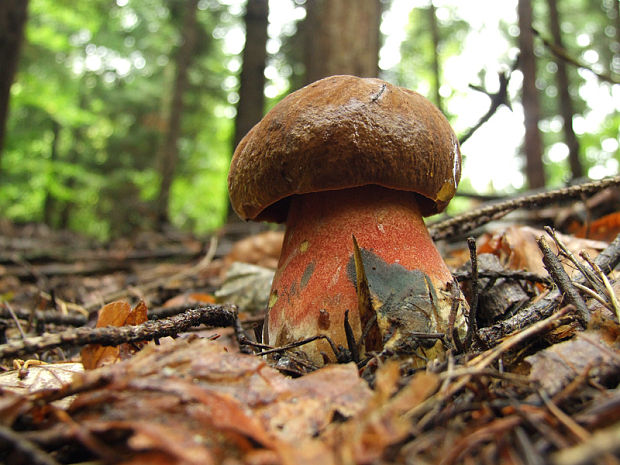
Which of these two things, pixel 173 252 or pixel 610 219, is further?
pixel 173 252

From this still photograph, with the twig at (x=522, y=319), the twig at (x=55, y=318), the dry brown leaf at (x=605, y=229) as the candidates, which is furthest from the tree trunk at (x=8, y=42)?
the dry brown leaf at (x=605, y=229)

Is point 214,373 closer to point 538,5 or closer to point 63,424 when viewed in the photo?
point 63,424

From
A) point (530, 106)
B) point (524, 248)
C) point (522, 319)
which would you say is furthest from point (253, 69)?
point (522, 319)

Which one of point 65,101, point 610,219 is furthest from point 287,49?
point 610,219

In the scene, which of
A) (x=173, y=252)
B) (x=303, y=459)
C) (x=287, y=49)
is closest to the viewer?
(x=303, y=459)

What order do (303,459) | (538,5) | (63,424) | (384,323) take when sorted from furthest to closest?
(538,5)
(384,323)
(63,424)
(303,459)

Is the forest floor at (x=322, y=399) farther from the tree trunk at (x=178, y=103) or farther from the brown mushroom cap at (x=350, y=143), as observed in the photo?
the tree trunk at (x=178, y=103)
